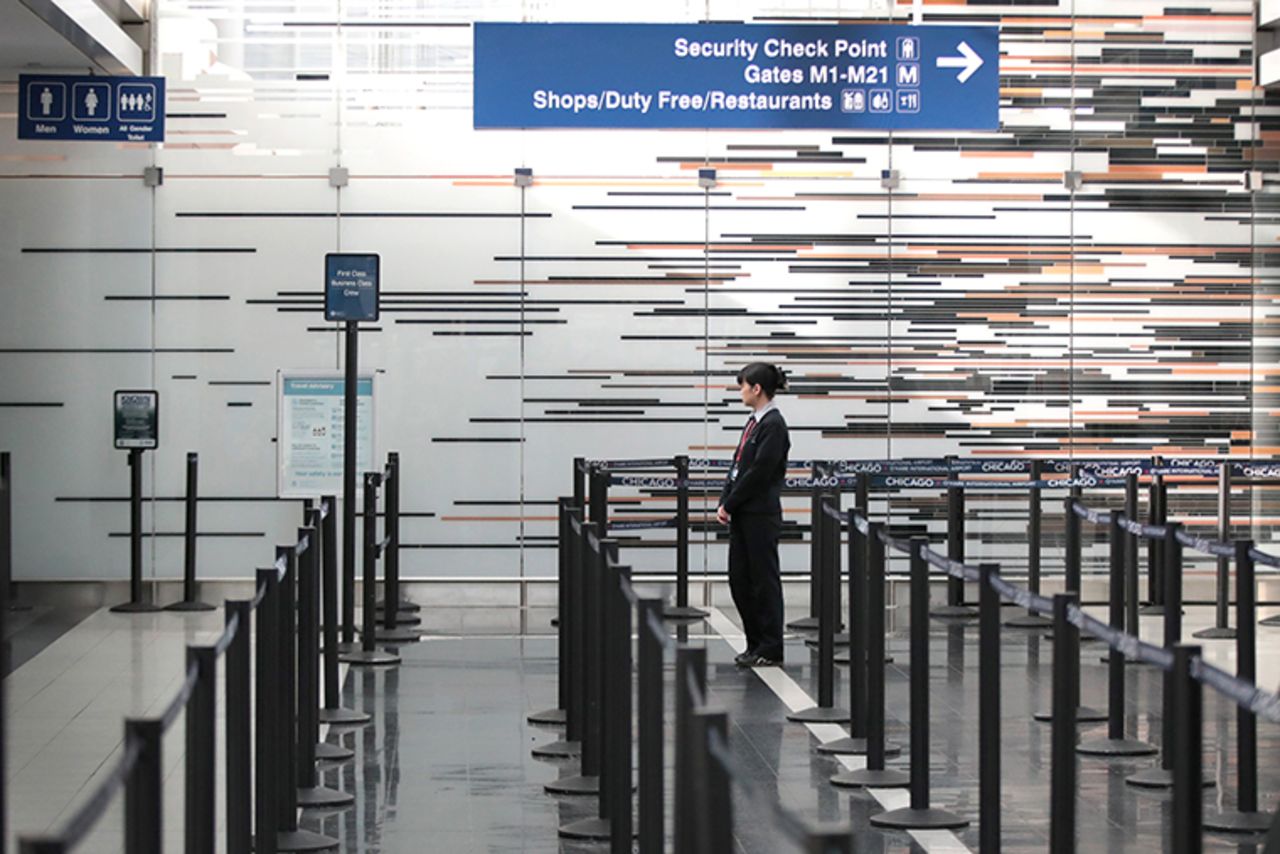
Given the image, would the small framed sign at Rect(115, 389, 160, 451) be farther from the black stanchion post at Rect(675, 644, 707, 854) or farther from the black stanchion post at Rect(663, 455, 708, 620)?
the black stanchion post at Rect(675, 644, 707, 854)

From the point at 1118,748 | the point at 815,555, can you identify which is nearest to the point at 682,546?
the point at 815,555

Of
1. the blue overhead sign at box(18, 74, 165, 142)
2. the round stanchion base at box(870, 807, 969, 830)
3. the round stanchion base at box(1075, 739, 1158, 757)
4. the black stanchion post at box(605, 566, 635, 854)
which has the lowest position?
the round stanchion base at box(870, 807, 969, 830)

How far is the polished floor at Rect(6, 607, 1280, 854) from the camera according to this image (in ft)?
24.1

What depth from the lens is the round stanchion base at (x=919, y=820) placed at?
729cm

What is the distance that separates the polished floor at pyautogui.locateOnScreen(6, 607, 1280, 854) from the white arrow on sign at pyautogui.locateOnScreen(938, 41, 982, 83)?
361 cm

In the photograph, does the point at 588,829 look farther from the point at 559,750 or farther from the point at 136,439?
the point at 136,439

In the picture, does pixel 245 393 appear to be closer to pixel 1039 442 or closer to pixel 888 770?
pixel 1039 442

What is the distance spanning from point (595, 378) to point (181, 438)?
9.98ft

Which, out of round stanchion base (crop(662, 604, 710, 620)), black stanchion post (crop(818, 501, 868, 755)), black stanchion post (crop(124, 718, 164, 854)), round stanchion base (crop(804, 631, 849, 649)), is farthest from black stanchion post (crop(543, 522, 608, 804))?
round stanchion base (crop(662, 604, 710, 620))

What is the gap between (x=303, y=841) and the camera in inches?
275

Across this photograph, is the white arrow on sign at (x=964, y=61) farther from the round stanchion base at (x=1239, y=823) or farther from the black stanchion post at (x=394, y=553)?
the round stanchion base at (x=1239, y=823)

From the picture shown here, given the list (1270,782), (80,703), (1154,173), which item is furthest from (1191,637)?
(80,703)

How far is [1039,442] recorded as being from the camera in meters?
14.7

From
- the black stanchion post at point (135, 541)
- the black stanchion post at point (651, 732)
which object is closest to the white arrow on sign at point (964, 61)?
the black stanchion post at point (135, 541)
